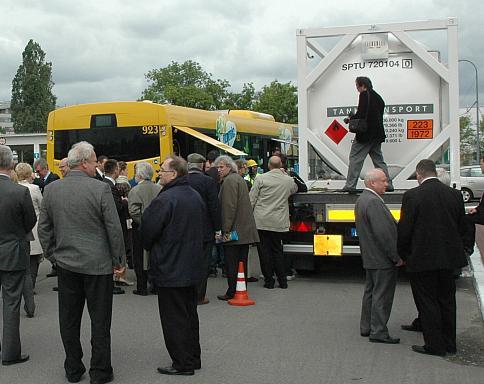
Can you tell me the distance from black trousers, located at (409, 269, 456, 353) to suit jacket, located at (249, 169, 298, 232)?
3588mm

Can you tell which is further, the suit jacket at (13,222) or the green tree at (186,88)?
the green tree at (186,88)

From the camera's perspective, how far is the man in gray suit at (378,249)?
23.1 ft

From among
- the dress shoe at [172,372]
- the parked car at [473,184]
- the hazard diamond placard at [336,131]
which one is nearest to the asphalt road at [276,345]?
the dress shoe at [172,372]

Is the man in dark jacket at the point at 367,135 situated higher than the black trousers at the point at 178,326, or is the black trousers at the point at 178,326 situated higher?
the man in dark jacket at the point at 367,135

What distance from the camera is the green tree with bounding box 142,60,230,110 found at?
60469 mm

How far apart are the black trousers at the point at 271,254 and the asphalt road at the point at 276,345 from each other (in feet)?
1.16

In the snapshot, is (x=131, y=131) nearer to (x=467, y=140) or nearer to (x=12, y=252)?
(x=12, y=252)

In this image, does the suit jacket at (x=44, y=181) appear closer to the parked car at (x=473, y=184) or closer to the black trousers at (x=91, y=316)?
the black trousers at (x=91, y=316)

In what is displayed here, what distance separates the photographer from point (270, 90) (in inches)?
2371

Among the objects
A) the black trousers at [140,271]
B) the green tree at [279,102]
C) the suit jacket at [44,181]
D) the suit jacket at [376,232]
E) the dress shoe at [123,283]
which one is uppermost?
the green tree at [279,102]

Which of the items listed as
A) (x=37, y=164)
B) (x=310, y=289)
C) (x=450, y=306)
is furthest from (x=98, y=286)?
(x=37, y=164)

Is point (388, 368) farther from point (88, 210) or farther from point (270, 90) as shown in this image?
point (270, 90)

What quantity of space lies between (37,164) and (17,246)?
21.8 feet

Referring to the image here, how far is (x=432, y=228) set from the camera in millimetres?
6535
